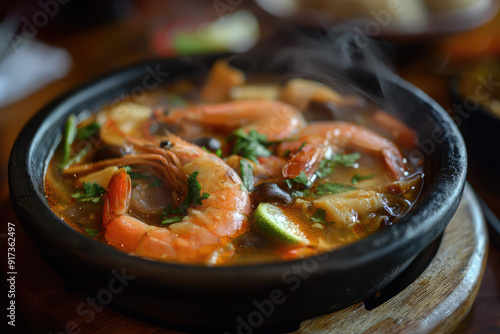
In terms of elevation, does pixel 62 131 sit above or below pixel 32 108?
above

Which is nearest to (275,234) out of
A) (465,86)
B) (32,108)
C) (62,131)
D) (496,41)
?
(62,131)

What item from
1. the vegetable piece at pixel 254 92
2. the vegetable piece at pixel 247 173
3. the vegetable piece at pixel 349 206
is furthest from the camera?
the vegetable piece at pixel 254 92

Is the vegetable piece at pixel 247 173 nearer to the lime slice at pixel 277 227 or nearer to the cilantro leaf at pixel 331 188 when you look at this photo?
the lime slice at pixel 277 227

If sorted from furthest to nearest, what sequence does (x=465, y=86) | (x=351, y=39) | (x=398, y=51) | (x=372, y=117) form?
(x=398, y=51)
(x=351, y=39)
(x=465, y=86)
(x=372, y=117)

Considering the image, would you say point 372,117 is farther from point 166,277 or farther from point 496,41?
point 496,41

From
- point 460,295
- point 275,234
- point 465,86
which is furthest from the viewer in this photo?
point 465,86

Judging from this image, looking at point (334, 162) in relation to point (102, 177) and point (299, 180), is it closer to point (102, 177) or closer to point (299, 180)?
point (299, 180)

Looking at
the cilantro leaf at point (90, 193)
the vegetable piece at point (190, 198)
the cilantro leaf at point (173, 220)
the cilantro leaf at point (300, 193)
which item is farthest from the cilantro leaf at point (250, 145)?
the cilantro leaf at point (90, 193)

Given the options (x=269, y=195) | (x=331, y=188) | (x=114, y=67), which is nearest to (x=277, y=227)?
(x=269, y=195)
